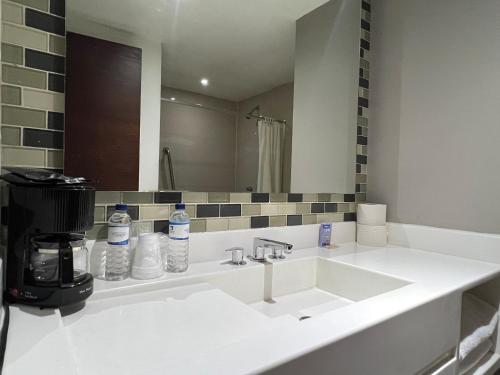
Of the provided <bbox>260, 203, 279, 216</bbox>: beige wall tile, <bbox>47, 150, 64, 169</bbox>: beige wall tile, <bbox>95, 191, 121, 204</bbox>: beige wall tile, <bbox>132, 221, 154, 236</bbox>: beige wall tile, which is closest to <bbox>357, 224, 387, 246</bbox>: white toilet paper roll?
<bbox>260, 203, 279, 216</bbox>: beige wall tile

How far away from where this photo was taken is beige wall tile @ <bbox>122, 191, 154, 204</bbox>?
2.75 ft

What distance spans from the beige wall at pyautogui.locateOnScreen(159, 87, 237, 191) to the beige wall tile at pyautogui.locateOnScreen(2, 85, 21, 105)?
1.16 feet

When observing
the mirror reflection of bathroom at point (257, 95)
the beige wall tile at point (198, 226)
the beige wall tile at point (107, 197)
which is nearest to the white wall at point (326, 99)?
the mirror reflection of bathroom at point (257, 95)

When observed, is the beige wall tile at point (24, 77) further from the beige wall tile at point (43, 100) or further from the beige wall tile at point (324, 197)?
the beige wall tile at point (324, 197)

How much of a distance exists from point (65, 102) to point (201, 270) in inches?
23.0

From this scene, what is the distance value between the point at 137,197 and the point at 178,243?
0.18 metres

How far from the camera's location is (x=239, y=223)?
1.06m

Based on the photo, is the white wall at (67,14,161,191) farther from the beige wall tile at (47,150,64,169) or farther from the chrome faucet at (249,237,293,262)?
the chrome faucet at (249,237,293,262)

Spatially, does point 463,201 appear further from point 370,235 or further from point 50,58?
point 50,58

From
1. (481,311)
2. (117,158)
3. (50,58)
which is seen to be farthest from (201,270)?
(481,311)

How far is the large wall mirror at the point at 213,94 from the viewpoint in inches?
31.8

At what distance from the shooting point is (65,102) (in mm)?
764

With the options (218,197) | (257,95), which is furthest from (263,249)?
(257,95)

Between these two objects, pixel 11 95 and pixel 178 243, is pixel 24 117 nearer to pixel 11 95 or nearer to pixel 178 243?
pixel 11 95
